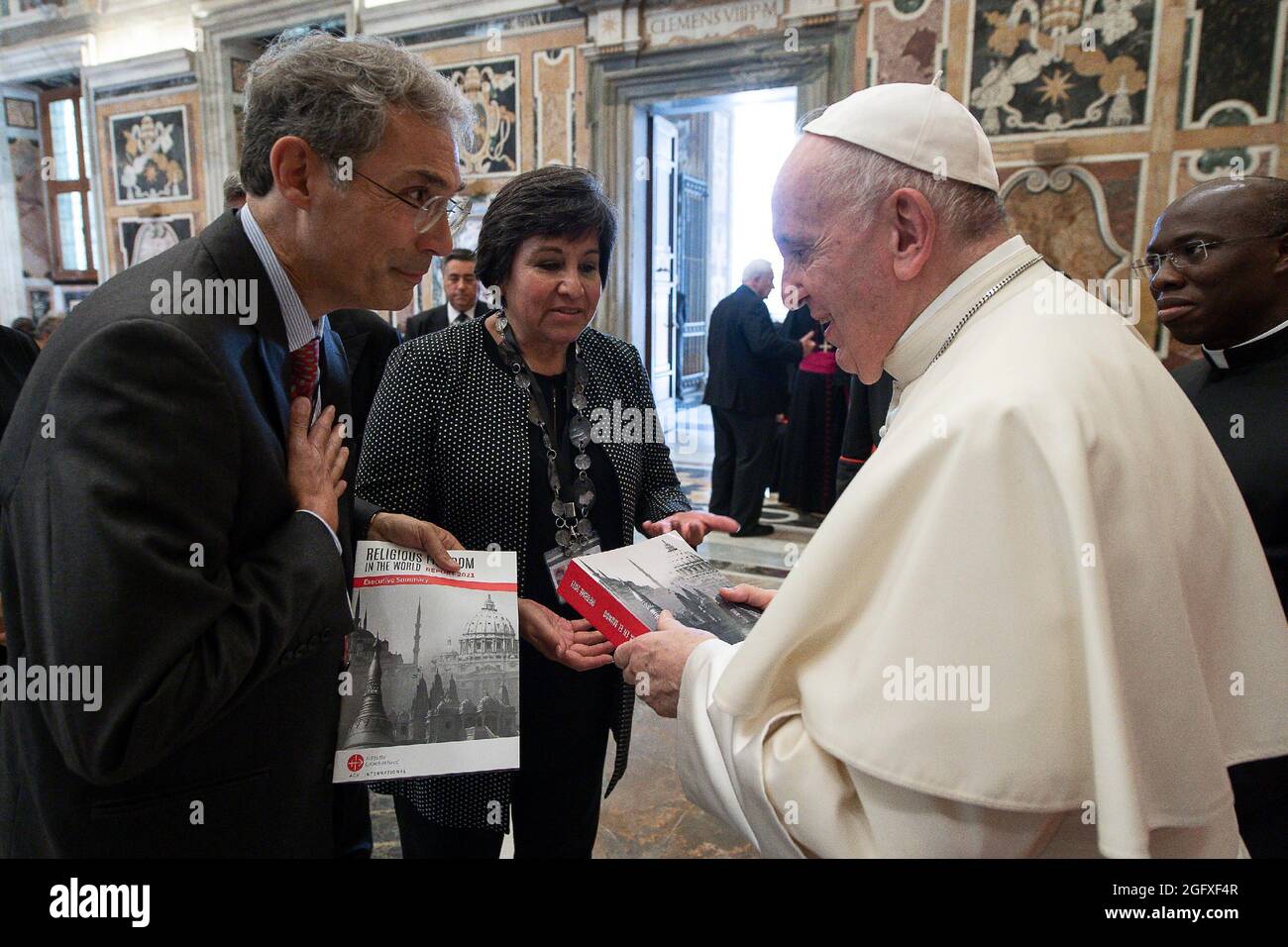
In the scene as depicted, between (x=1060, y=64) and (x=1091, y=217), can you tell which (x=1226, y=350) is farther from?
(x=1060, y=64)

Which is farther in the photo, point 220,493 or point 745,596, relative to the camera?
point 745,596

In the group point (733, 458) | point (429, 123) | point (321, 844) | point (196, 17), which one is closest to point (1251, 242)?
point (429, 123)

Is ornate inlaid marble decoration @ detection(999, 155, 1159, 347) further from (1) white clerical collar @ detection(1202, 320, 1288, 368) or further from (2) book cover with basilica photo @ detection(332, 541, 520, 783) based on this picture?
(2) book cover with basilica photo @ detection(332, 541, 520, 783)

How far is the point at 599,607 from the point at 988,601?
794mm

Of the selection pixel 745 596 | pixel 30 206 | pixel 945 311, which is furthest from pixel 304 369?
pixel 30 206

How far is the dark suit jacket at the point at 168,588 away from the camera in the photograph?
1.08 metres

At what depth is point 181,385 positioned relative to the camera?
45.2 inches

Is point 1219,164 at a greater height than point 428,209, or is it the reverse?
point 1219,164

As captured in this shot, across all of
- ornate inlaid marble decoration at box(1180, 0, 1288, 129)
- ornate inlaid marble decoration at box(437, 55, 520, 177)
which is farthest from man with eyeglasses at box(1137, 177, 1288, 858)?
ornate inlaid marble decoration at box(437, 55, 520, 177)

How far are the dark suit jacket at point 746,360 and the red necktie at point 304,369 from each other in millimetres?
5558

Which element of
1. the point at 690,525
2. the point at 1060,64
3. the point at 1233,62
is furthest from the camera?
the point at 1060,64

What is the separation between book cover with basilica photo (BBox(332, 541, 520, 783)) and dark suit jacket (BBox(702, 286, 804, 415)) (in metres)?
5.38

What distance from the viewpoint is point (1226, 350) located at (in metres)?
2.44
